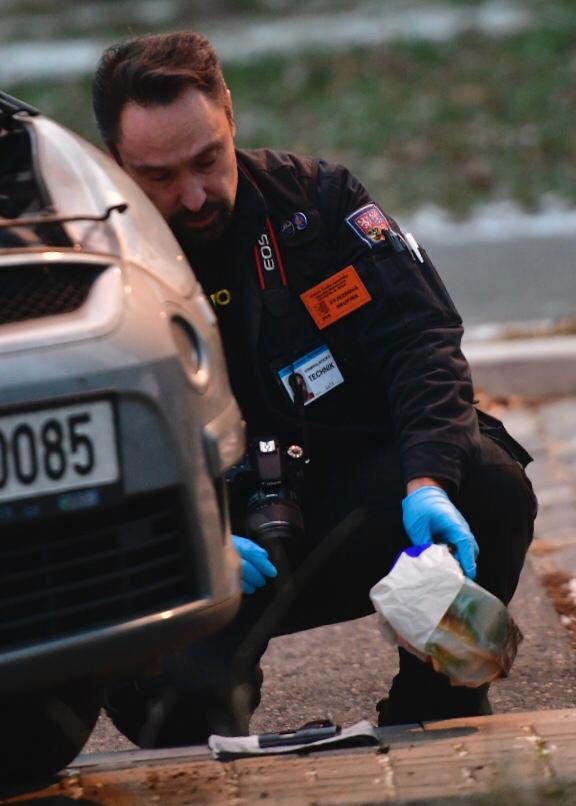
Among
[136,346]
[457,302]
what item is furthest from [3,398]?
[457,302]

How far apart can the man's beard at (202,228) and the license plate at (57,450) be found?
0.90 meters

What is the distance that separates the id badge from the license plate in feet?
2.86

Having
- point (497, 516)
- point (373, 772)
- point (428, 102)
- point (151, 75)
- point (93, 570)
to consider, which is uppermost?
point (151, 75)

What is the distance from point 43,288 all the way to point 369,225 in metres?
0.93

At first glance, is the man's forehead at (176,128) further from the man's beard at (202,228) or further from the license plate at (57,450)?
the license plate at (57,450)

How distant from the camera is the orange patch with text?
2980mm

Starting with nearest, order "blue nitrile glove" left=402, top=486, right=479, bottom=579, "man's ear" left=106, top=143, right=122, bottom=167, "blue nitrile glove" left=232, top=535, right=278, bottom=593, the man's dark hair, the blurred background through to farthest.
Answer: "blue nitrile glove" left=402, top=486, right=479, bottom=579, "blue nitrile glove" left=232, top=535, right=278, bottom=593, the man's dark hair, "man's ear" left=106, top=143, right=122, bottom=167, the blurred background

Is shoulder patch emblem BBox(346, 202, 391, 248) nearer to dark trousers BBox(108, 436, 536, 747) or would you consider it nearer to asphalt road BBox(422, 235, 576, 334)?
dark trousers BBox(108, 436, 536, 747)

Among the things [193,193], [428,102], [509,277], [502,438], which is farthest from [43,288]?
[428,102]

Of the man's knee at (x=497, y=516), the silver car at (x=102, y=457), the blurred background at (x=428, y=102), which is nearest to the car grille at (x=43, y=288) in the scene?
the silver car at (x=102, y=457)

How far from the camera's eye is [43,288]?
2250 millimetres

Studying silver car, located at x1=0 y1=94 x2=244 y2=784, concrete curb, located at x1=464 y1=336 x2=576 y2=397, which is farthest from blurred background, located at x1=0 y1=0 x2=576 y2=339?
silver car, located at x1=0 y1=94 x2=244 y2=784

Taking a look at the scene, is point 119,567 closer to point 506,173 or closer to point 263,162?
point 263,162

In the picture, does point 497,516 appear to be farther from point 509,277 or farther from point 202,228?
point 509,277
